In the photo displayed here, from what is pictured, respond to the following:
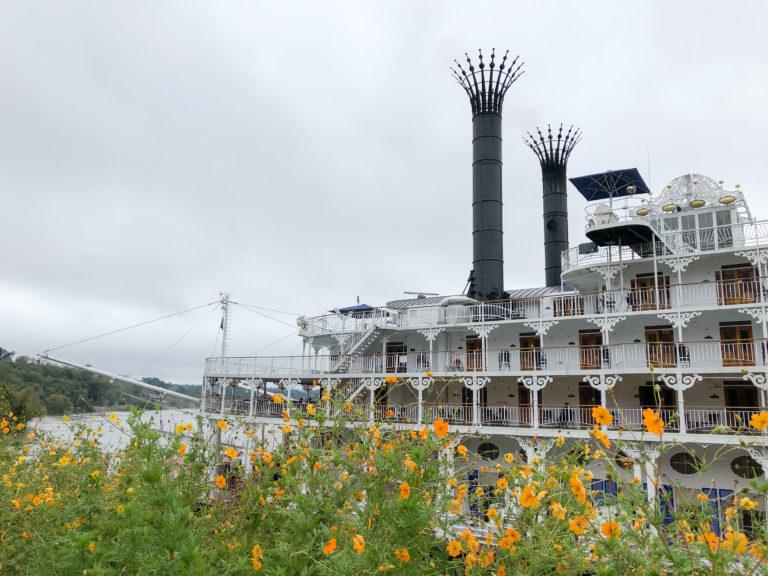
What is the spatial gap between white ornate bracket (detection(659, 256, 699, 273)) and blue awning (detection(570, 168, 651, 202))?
4527 mm

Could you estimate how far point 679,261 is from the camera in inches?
794

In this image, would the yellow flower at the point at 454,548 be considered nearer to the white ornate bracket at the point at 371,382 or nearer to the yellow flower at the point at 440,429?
the yellow flower at the point at 440,429

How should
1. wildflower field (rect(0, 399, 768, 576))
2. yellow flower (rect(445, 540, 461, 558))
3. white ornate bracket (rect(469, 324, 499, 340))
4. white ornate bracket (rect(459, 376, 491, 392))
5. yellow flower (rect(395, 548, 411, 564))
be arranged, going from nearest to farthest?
wildflower field (rect(0, 399, 768, 576)) < yellow flower (rect(395, 548, 411, 564)) < yellow flower (rect(445, 540, 461, 558)) < white ornate bracket (rect(459, 376, 491, 392)) < white ornate bracket (rect(469, 324, 499, 340))

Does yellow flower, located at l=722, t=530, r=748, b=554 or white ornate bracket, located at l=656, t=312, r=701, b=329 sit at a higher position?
white ornate bracket, located at l=656, t=312, r=701, b=329

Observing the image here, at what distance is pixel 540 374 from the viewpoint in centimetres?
2072

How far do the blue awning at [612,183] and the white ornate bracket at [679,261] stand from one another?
453 centimetres

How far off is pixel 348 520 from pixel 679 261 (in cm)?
1977

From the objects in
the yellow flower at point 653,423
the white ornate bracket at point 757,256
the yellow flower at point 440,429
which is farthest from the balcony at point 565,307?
the yellow flower at point 653,423

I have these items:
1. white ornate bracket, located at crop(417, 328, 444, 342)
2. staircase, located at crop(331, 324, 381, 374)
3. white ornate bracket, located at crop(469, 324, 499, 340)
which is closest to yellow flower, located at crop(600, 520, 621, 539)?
white ornate bracket, located at crop(469, 324, 499, 340)

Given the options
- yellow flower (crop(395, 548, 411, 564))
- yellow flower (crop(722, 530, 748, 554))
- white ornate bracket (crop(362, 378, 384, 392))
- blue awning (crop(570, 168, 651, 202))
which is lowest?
yellow flower (crop(395, 548, 411, 564))

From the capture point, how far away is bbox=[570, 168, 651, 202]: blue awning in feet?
79.2

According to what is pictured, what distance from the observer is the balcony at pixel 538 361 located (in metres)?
18.9

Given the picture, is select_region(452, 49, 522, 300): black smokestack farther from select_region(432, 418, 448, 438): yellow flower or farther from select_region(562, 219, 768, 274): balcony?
select_region(432, 418, 448, 438): yellow flower

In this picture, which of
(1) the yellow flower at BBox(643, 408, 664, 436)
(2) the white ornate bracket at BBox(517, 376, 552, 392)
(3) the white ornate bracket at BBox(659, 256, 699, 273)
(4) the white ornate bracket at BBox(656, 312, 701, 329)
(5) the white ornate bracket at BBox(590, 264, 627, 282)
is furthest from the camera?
(5) the white ornate bracket at BBox(590, 264, 627, 282)
